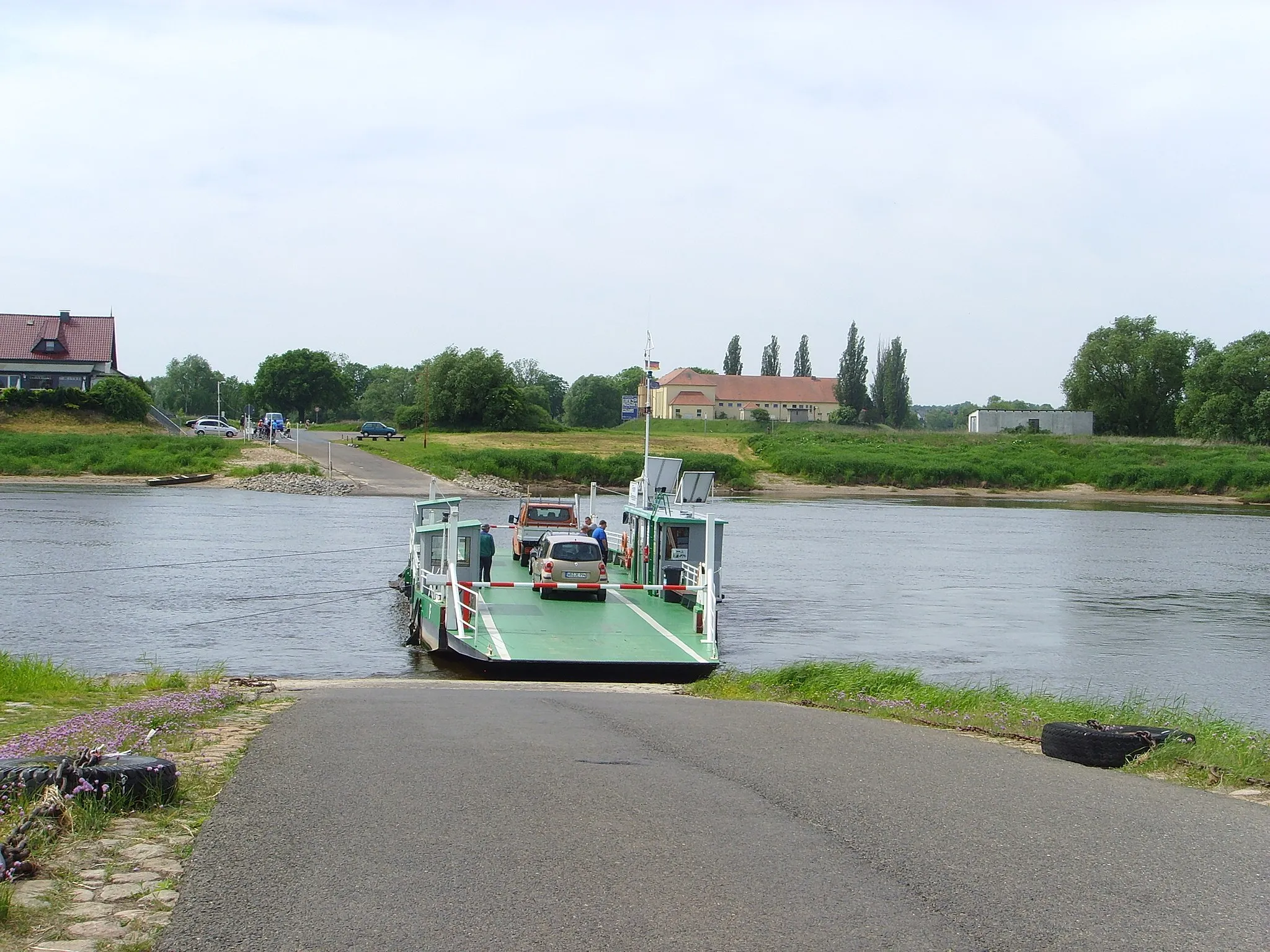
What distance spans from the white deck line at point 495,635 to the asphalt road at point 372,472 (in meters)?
48.7

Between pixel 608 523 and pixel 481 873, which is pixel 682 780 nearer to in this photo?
pixel 481 873

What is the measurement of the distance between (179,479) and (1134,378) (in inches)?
3513

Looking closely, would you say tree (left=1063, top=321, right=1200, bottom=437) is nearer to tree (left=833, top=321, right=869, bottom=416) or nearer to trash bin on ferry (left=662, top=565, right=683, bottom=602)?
tree (left=833, top=321, right=869, bottom=416)

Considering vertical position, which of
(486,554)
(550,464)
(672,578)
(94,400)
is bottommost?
(672,578)

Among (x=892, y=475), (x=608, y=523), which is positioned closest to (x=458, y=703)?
(x=608, y=523)

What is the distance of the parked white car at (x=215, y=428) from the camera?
9088cm

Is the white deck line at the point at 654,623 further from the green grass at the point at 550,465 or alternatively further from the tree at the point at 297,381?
the tree at the point at 297,381

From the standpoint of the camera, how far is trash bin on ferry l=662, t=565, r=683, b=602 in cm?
2623

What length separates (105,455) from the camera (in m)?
73.5

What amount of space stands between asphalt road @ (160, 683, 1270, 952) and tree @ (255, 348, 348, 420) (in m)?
124

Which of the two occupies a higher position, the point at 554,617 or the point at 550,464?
the point at 550,464

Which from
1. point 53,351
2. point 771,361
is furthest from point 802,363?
point 53,351

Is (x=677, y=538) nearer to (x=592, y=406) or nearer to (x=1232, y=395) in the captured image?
(x=1232, y=395)

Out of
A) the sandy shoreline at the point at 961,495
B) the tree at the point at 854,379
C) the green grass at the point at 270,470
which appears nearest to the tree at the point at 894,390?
the tree at the point at 854,379
